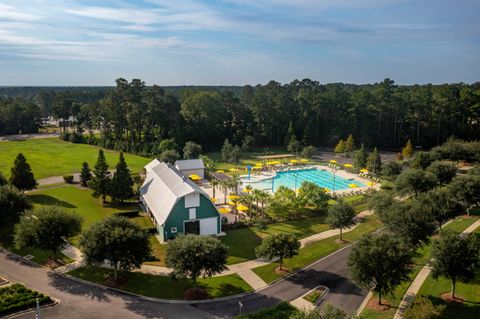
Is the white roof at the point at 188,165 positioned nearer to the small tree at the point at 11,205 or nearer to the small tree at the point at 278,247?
the small tree at the point at 11,205

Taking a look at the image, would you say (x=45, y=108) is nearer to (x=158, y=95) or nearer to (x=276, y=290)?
(x=158, y=95)

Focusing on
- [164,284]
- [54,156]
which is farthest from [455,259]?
[54,156]

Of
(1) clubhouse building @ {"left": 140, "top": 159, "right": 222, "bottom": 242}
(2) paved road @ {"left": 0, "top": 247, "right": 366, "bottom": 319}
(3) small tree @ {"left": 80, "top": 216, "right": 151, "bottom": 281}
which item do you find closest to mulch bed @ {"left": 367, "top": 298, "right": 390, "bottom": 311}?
(2) paved road @ {"left": 0, "top": 247, "right": 366, "bottom": 319}

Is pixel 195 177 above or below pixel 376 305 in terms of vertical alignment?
above

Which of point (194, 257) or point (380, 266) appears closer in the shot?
point (380, 266)

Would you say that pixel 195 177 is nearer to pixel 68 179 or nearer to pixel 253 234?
pixel 68 179

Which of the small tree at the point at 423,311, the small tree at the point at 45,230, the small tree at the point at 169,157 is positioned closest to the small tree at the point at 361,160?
the small tree at the point at 169,157

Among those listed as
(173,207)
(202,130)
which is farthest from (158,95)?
(173,207)
